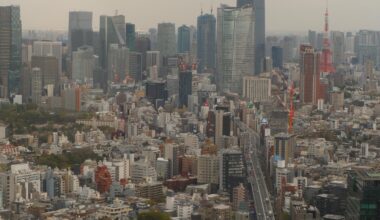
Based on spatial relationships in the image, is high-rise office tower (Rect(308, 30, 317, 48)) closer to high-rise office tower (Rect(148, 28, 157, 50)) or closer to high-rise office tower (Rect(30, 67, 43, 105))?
high-rise office tower (Rect(148, 28, 157, 50))

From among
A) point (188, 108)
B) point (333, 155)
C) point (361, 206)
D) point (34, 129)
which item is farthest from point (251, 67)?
point (361, 206)

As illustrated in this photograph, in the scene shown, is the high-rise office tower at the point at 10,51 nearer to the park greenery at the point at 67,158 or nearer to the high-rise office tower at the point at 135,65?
the high-rise office tower at the point at 135,65

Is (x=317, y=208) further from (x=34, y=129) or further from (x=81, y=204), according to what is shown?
(x=34, y=129)

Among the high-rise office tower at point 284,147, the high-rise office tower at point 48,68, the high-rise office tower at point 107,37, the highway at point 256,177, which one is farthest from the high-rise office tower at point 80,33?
the high-rise office tower at point 284,147

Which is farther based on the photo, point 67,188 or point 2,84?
point 2,84

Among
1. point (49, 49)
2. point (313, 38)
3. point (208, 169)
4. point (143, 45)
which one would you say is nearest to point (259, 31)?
point (313, 38)

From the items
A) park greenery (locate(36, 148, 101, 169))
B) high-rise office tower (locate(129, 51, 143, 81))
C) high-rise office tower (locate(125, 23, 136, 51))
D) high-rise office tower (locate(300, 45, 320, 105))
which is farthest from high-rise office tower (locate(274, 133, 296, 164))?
high-rise office tower (locate(129, 51, 143, 81))

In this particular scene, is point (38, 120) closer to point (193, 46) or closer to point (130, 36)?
point (130, 36)
